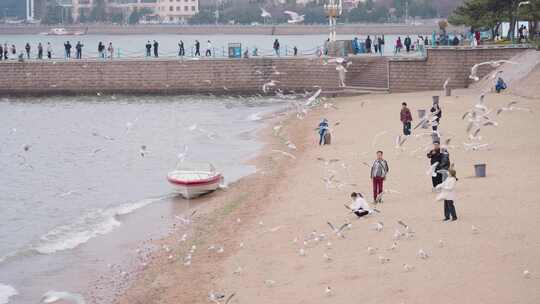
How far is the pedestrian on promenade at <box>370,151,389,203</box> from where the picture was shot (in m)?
24.7

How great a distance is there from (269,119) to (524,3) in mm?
12516

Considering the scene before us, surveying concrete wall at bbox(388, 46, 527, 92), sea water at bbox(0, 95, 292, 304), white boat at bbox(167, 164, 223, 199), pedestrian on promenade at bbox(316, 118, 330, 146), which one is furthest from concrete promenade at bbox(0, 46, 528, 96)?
white boat at bbox(167, 164, 223, 199)

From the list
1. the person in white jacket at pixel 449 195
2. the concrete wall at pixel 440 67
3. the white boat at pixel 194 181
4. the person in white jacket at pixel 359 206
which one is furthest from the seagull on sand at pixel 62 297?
the concrete wall at pixel 440 67

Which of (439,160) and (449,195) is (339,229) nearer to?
(449,195)

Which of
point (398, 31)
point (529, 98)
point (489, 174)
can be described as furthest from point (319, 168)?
point (398, 31)

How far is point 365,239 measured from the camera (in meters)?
22.0

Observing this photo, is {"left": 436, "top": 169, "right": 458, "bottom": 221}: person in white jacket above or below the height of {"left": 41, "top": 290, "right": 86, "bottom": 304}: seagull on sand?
above

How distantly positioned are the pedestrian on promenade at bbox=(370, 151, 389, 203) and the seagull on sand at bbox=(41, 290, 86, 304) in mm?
6253

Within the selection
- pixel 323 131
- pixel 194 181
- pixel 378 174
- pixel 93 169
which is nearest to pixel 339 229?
pixel 378 174

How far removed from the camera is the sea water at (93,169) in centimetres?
2567

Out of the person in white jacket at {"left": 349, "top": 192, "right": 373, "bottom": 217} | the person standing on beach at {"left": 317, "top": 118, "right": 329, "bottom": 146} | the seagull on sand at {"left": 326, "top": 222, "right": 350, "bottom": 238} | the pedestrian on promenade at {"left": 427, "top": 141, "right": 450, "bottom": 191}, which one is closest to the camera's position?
the seagull on sand at {"left": 326, "top": 222, "right": 350, "bottom": 238}

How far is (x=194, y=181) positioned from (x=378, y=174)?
26.8ft

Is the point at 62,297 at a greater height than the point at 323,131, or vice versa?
the point at 323,131

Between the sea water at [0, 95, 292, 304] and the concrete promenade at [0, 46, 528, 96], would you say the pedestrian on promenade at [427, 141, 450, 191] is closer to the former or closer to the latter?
the sea water at [0, 95, 292, 304]
